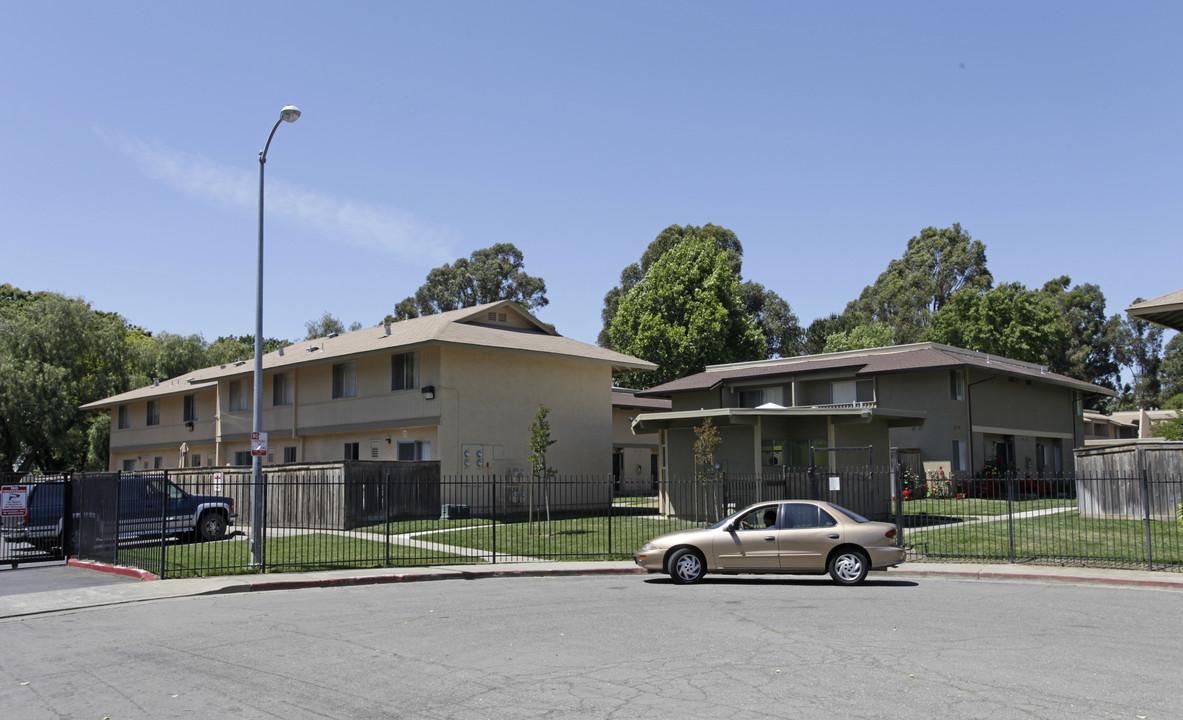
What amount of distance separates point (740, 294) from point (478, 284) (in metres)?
21.2

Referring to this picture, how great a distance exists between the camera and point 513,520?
3061 centimetres

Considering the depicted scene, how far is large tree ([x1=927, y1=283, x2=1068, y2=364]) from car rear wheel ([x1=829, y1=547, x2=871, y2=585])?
5063cm

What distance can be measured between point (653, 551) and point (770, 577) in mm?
2678

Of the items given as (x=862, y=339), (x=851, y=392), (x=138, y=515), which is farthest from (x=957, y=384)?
(x=862, y=339)

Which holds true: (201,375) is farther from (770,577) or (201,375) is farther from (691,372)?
(770,577)

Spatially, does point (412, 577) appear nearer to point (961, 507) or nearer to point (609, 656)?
point (609, 656)

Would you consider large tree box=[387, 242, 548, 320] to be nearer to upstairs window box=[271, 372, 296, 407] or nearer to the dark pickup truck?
upstairs window box=[271, 372, 296, 407]

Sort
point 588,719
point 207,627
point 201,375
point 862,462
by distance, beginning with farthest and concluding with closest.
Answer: point 201,375 < point 862,462 < point 207,627 < point 588,719

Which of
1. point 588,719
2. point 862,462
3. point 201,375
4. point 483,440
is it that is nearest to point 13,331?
point 201,375

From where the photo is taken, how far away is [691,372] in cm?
5419

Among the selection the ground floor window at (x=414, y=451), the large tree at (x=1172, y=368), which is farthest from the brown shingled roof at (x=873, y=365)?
the large tree at (x=1172, y=368)

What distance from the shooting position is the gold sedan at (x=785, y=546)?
646 inches

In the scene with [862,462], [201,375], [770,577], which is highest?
[201,375]

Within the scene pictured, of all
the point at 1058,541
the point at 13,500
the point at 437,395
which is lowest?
the point at 1058,541
